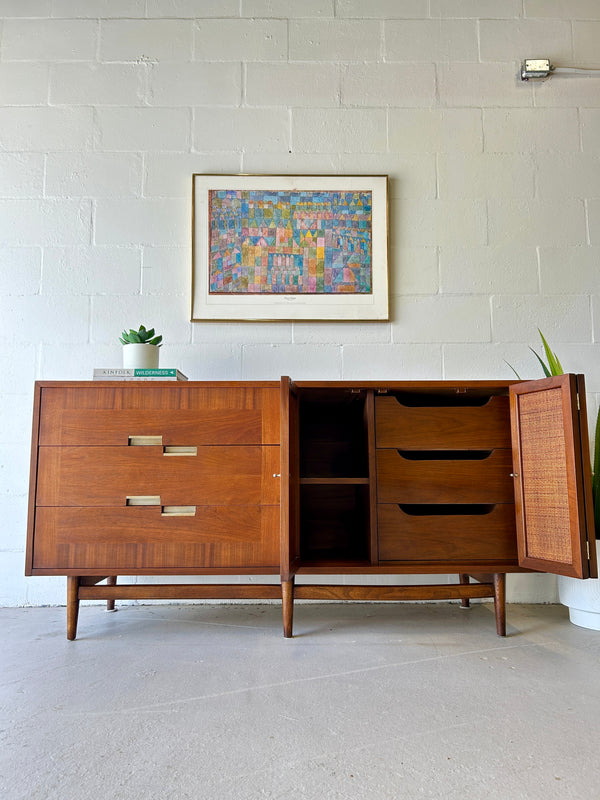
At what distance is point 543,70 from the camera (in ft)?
7.39

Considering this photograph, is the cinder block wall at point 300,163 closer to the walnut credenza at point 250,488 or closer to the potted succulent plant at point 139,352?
the potted succulent plant at point 139,352

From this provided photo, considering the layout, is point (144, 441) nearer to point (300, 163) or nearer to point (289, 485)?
point (289, 485)

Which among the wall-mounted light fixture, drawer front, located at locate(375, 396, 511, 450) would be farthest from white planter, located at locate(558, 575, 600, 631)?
the wall-mounted light fixture

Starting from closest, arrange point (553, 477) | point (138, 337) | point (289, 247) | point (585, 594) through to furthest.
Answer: point (553, 477), point (585, 594), point (138, 337), point (289, 247)

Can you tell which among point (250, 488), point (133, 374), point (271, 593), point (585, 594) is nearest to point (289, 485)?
point (250, 488)

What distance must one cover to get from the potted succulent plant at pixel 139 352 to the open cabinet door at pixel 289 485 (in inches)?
18.3

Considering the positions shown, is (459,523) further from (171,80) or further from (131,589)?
(171,80)

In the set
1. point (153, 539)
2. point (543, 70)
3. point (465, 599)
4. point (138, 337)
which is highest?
point (543, 70)

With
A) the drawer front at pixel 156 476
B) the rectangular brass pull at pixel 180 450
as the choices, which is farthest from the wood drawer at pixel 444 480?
the rectangular brass pull at pixel 180 450

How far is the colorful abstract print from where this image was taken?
221cm

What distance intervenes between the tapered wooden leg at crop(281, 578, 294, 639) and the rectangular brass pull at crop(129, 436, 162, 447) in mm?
531

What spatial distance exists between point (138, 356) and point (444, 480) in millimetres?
994

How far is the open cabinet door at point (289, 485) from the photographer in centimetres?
162

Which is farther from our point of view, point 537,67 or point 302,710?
point 537,67
